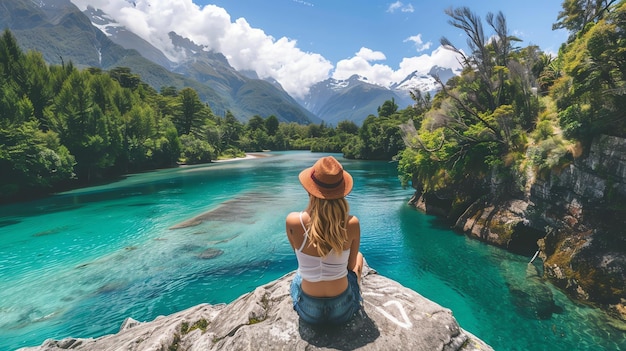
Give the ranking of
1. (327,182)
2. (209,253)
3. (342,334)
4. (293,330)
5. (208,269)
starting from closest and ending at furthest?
(327,182)
(342,334)
(293,330)
(208,269)
(209,253)

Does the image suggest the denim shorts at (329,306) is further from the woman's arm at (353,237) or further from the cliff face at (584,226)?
the cliff face at (584,226)

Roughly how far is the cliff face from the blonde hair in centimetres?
1237

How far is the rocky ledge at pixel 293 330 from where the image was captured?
3816mm

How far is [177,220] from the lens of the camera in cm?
2322

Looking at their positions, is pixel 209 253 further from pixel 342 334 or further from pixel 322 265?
pixel 322 265

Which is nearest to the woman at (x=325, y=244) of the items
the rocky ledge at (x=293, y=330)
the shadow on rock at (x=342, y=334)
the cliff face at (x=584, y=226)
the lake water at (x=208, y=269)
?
the shadow on rock at (x=342, y=334)

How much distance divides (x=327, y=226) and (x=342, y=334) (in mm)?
1633

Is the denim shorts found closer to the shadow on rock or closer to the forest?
the shadow on rock

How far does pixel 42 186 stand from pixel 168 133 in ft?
113

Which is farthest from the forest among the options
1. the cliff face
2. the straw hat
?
the straw hat

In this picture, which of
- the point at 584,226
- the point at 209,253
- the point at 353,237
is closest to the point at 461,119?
the point at 584,226

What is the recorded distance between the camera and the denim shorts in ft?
12.1

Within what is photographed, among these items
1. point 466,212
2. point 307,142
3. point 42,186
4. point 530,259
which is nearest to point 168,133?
point 42,186

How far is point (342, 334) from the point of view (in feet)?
12.5
